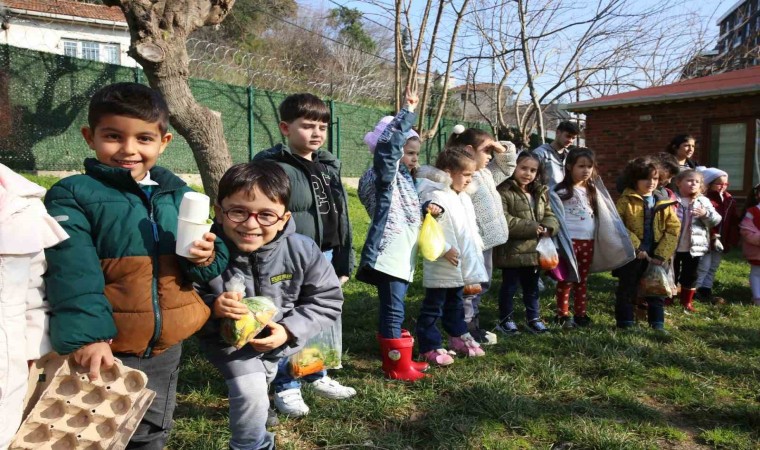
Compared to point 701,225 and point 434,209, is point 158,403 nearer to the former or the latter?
point 434,209

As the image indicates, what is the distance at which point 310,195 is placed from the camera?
9.69ft

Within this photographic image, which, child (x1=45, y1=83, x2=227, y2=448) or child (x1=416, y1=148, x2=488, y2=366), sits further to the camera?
child (x1=416, y1=148, x2=488, y2=366)

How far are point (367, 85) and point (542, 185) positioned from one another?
9824mm

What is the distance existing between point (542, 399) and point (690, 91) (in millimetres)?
10215

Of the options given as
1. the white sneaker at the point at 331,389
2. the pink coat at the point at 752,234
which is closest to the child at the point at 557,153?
the pink coat at the point at 752,234

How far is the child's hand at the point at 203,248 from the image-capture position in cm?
173

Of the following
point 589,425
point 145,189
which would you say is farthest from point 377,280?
point 145,189

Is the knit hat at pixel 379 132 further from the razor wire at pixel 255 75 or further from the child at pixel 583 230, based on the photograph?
the razor wire at pixel 255 75

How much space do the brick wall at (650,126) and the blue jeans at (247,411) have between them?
10656 mm

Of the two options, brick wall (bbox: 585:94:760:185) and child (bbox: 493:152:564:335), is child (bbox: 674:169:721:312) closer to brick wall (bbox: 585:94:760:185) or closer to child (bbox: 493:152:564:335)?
child (bbox: 493:152:564:335)

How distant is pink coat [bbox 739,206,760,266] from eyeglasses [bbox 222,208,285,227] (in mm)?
5267

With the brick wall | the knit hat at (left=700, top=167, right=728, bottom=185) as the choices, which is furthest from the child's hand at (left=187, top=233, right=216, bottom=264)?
the brick wall

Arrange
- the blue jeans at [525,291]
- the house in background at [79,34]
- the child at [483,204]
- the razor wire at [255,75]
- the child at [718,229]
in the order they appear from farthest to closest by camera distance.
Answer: the house in background at [79,34] → the razor wire at [255,75] → the child at [718,229] → the blue jeans at [525,291] → the child at [483,204]

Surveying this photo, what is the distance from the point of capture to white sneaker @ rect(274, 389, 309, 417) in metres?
2.86
